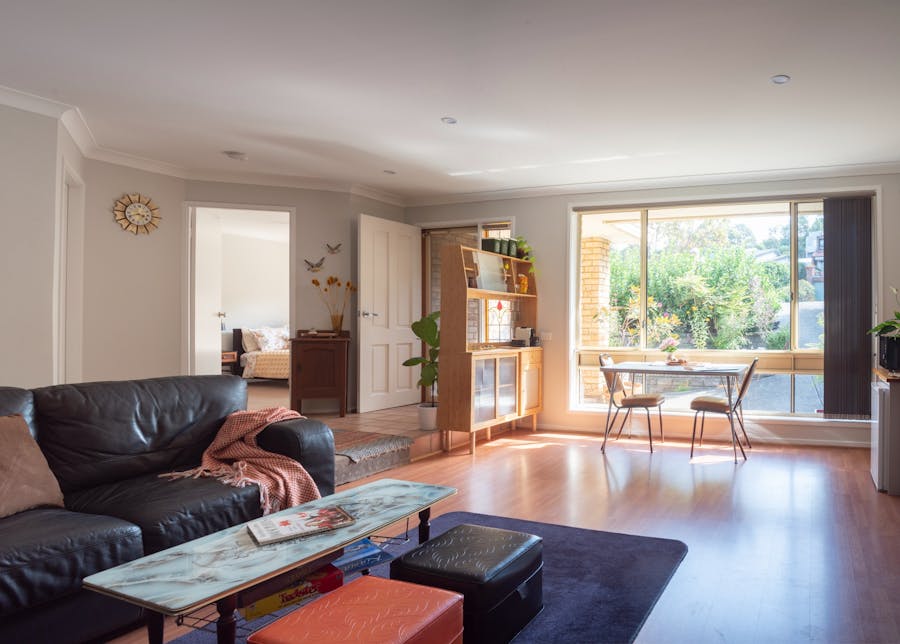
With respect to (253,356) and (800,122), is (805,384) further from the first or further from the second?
(253,356)

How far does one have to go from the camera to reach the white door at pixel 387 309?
22.2 ft

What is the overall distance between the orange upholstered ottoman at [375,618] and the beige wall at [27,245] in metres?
3.39

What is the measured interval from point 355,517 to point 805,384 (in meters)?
5.33

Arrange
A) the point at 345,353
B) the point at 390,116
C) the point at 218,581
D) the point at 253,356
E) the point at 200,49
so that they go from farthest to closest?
1. the point at 253,356
2. the point at 345,353
3. the point at 390,116
4. the point at 200,49
5. the point at 218,581

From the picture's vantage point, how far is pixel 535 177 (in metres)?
6.44

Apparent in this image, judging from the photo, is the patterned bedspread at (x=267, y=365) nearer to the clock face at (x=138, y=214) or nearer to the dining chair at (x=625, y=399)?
the clock face at (x=138, y=214)

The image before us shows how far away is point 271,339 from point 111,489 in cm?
784

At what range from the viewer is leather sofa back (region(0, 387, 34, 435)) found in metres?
2.66

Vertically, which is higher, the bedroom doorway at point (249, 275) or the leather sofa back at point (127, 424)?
the bedroom doorway at point (249, 275)

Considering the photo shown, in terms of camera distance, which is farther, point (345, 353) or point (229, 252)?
point (229, 252)

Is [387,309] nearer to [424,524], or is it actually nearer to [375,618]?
[424,524]

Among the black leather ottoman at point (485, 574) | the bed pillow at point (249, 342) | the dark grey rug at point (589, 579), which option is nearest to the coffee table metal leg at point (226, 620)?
the dark grey rug at point (589, 579)

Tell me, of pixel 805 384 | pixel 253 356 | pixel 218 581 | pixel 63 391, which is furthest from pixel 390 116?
pixel 253 356

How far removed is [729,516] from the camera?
379 centimetres
